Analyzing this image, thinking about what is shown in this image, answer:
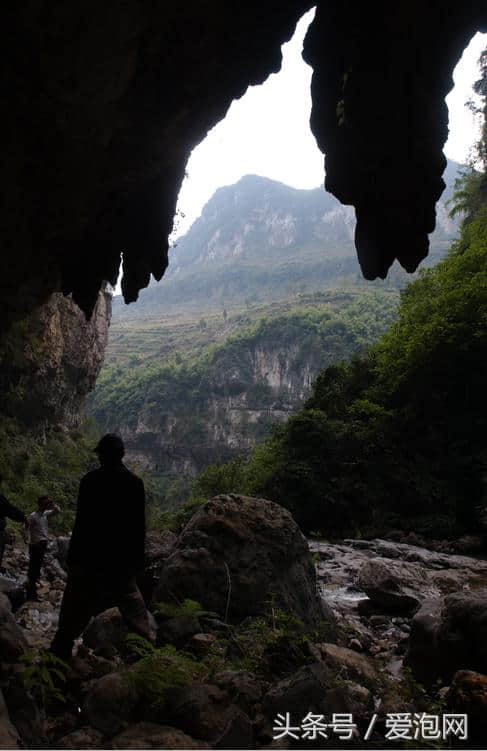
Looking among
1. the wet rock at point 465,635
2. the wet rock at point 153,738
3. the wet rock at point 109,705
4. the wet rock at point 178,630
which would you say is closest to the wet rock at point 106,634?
the wet rock at point 178,630

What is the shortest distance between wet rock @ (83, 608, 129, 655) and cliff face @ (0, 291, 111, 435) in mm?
19711

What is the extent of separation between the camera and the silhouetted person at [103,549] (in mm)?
3457

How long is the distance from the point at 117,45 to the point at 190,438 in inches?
3459

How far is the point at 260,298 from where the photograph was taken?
165125 millimetres

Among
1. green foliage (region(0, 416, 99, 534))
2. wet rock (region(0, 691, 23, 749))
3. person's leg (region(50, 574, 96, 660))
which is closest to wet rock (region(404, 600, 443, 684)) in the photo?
person's leg (region(50, 574, 96, 660))

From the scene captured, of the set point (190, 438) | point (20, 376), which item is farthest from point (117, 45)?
point (190, 438)

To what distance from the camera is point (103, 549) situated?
11.4 ft

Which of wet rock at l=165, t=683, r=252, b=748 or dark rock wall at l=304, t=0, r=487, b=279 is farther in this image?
dark rock wall at l=304, t=0, r=487, b=279

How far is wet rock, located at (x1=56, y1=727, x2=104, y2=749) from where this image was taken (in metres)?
2.56

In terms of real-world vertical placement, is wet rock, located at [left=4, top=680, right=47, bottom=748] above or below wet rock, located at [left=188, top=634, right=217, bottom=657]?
above

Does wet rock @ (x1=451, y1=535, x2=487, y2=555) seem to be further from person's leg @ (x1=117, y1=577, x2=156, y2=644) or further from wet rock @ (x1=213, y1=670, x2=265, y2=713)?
person's leg @ (x1=117, y1=577, x2=156, y2=644)

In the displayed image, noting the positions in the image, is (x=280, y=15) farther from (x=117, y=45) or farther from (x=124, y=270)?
(x=124, y=270)

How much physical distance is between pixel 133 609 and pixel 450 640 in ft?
8.80

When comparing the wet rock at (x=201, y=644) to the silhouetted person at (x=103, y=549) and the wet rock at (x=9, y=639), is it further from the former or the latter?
the wet rock at (x=9, y=639)
